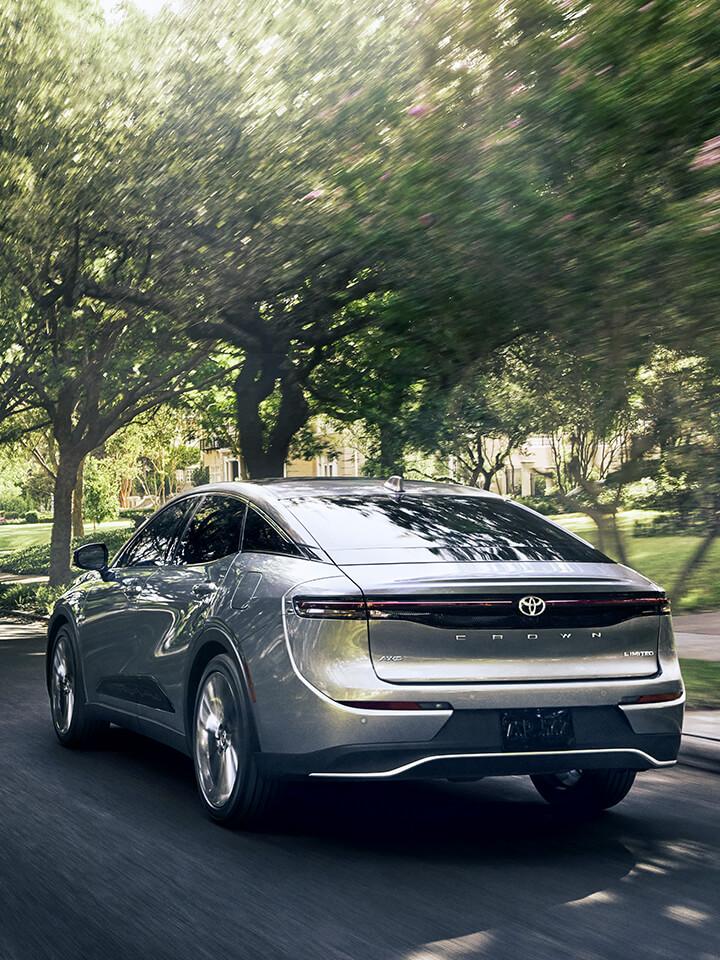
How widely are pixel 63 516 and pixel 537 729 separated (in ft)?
69.9

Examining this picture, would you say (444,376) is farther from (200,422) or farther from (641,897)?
(200,422)

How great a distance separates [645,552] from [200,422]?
10780mm

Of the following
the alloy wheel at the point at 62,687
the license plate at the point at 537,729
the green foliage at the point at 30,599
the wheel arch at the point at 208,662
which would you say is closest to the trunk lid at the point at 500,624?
the license plate at the point at 537,729

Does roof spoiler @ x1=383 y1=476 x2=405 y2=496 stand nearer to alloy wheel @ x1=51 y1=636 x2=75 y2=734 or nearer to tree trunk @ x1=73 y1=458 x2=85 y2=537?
alloy wheel @ x1=51 y1=636 x2=75 y2=734

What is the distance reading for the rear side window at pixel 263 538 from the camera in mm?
6320

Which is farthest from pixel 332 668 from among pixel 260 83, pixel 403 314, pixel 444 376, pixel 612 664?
pixel 260 83

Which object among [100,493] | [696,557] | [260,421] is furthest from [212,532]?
[100,493]

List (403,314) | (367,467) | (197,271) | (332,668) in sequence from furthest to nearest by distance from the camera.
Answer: (367,467) → (197,271) → (403,314) → (332,668)

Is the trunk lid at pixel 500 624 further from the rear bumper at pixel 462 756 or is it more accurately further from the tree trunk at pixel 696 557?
the tree trunk at pixel 696 557

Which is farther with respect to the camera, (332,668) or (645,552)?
(645,552)

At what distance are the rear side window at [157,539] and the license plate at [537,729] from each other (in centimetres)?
273

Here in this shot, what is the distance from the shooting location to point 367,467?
2094 centimetres

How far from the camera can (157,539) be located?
802 cm

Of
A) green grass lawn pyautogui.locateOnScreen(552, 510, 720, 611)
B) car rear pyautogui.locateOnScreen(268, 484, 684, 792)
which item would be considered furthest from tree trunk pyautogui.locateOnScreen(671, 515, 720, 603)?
car rear pyautogui.locateOnScreen(268, 484, 684, 792)
